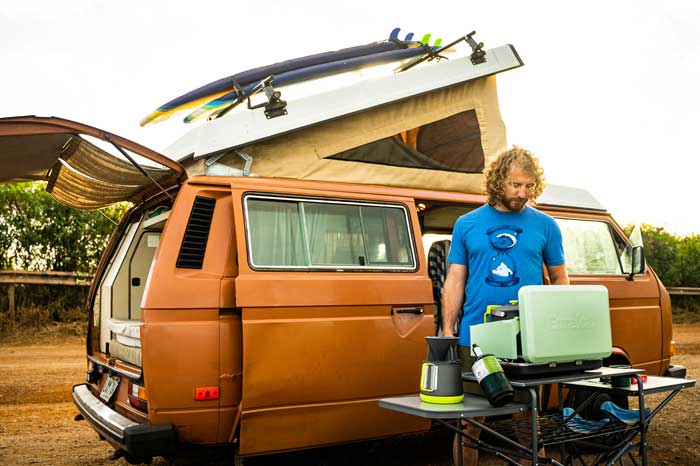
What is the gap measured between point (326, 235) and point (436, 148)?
131 cm

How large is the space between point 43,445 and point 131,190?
93.5 inches

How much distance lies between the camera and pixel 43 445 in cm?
564

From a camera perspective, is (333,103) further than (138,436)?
Yes

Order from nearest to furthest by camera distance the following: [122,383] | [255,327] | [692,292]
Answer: [255,327]
[122,383]
[692,292]

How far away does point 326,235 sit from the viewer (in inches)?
178

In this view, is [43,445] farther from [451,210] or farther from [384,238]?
[451,210]

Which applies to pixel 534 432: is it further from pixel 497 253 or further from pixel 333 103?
pixel 333 103

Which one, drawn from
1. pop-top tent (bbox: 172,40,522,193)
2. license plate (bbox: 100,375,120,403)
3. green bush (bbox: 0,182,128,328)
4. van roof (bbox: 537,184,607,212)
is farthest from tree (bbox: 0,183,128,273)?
van roof (bbox: 537,184,607,212)

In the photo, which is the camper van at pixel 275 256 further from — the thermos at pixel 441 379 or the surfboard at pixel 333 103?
the thermos at pixel 441 379

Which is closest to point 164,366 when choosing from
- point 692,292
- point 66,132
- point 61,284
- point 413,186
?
point 66,132

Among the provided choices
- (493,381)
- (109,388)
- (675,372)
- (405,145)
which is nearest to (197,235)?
(109,388)

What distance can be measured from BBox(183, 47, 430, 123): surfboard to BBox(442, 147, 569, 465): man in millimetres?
2183

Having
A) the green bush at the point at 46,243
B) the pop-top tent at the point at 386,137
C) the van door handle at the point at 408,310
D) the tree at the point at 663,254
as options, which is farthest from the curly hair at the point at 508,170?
the tree at the point at 663,254

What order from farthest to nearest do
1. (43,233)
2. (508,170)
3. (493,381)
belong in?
1. (43,233)
2. (508,170)
3. (493,381)
